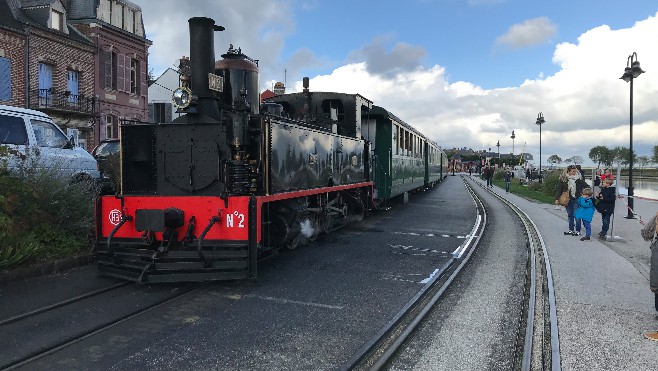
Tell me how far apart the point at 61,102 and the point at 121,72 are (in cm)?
425

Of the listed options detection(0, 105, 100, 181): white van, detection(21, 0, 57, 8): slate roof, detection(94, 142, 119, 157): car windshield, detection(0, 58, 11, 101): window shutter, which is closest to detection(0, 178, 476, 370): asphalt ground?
detection(0, 105, 100, 181): white van

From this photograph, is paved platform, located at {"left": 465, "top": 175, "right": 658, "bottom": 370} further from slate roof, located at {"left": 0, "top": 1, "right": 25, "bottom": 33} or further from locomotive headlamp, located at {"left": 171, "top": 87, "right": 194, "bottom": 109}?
slate roof, located at {"left": 0, "top": 1, "right": 25, "bottom": 33}

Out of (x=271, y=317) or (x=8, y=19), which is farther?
(x=8, y=19)

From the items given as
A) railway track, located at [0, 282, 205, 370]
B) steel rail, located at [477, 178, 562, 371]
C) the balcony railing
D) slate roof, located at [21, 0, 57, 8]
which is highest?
slate roof, located at [21, 0, 57, 8]

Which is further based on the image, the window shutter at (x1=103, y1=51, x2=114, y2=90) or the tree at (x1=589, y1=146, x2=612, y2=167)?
the tree at (x1=589, y1=146, x2=612, y2=167)

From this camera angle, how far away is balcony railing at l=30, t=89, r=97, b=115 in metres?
19.5

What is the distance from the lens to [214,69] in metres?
6.11

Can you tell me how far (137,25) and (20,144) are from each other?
63.3ft

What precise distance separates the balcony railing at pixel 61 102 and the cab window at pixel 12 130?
12.5m

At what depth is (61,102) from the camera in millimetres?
20531

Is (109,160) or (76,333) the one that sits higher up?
(109,160)

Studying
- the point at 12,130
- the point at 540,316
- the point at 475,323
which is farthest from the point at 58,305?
the point at 12,130

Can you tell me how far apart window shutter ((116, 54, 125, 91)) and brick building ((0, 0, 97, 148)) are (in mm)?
1586

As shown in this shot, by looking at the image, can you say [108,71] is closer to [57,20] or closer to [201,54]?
[57,20]
